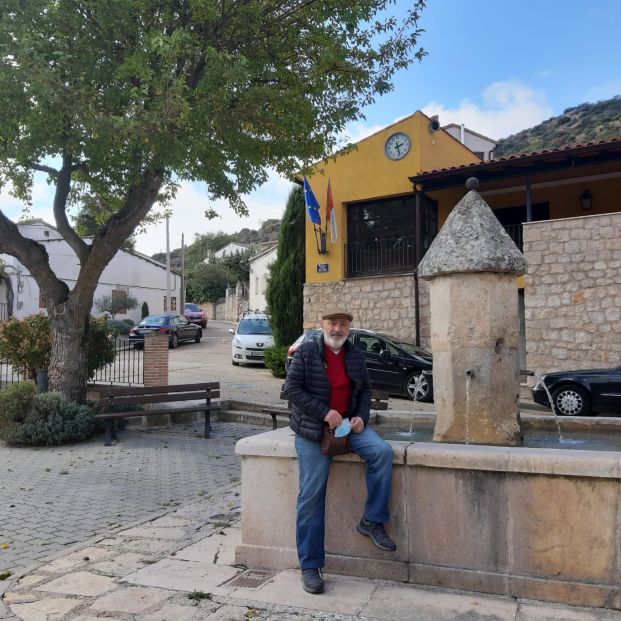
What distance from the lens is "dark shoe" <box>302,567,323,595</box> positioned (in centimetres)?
360

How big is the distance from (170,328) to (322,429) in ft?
78.1

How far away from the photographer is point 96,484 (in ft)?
22.2

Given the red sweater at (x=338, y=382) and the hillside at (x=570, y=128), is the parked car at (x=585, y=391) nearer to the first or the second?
the red sweater at (x=338, y=382)

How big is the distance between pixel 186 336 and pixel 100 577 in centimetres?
2455

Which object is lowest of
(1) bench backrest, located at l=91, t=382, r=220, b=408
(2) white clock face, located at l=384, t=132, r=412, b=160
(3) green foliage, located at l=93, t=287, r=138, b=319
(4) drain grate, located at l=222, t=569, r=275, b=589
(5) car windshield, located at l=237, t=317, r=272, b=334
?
(4) drain grate, located at l=222, t=569, r=275, b=589

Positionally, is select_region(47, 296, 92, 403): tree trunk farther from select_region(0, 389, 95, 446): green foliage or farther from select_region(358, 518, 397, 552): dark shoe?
select_region(358, 518, 397, 552): dark shoe

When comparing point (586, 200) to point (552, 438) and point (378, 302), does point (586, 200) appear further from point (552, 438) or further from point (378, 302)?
point (552, 438)

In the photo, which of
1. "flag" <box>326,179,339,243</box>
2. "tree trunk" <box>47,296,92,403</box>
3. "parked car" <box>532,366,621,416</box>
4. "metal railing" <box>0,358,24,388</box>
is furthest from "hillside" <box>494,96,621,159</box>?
"tree trunk" <box>47,296,92,403</box>

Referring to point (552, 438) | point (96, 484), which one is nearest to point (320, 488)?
point (552, 438)

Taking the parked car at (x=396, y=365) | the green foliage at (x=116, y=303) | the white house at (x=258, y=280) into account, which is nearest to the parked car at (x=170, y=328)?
the green foliage at (x=116, y=303)

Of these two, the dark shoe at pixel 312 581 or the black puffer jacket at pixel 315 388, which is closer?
the dark shoe at pixel 312 581

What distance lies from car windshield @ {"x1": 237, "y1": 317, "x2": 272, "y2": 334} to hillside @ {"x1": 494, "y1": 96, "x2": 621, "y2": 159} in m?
36.5

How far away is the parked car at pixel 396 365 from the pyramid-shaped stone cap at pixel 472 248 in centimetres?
837

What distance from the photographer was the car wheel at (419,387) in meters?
13.1
